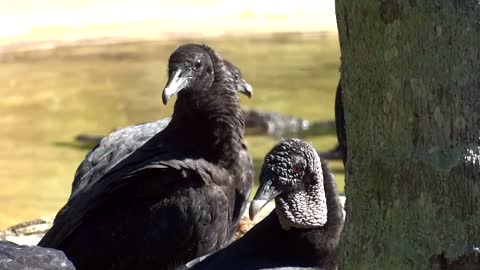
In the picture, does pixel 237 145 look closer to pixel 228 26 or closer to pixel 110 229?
pixel 110 229

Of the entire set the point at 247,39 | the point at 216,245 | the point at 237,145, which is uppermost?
the point at 237,145

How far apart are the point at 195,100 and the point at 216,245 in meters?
0.65

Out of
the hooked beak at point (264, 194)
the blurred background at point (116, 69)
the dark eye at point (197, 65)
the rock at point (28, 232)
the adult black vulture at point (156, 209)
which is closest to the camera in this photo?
the hooked beak at point (264, 194)

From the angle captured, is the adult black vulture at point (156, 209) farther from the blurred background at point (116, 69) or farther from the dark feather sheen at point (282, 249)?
the blurred background at point (116, 69)

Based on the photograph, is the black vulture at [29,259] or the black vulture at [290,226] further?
the black vulture at [290,226]

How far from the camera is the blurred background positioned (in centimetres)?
940

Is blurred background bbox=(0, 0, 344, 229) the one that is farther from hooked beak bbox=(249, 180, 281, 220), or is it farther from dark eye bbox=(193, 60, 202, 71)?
hooked beak bbox=(249, 180, 281, 220)

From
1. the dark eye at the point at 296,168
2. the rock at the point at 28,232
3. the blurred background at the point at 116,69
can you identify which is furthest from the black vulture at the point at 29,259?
the blurred background at the point at 116,69

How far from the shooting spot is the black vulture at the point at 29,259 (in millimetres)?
3280

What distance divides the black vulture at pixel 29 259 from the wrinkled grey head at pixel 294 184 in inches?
31.6

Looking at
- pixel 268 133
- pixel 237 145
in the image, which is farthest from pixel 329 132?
pixel 237 145

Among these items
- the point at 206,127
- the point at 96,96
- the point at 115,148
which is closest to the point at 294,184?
the point at 206,127

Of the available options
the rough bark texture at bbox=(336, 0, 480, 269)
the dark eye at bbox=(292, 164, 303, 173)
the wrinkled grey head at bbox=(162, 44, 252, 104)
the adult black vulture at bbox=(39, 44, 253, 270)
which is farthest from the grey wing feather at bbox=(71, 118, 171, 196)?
the rough bark texture at bbox=(336, 0, 480, 269)

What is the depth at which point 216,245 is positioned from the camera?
4488mm
